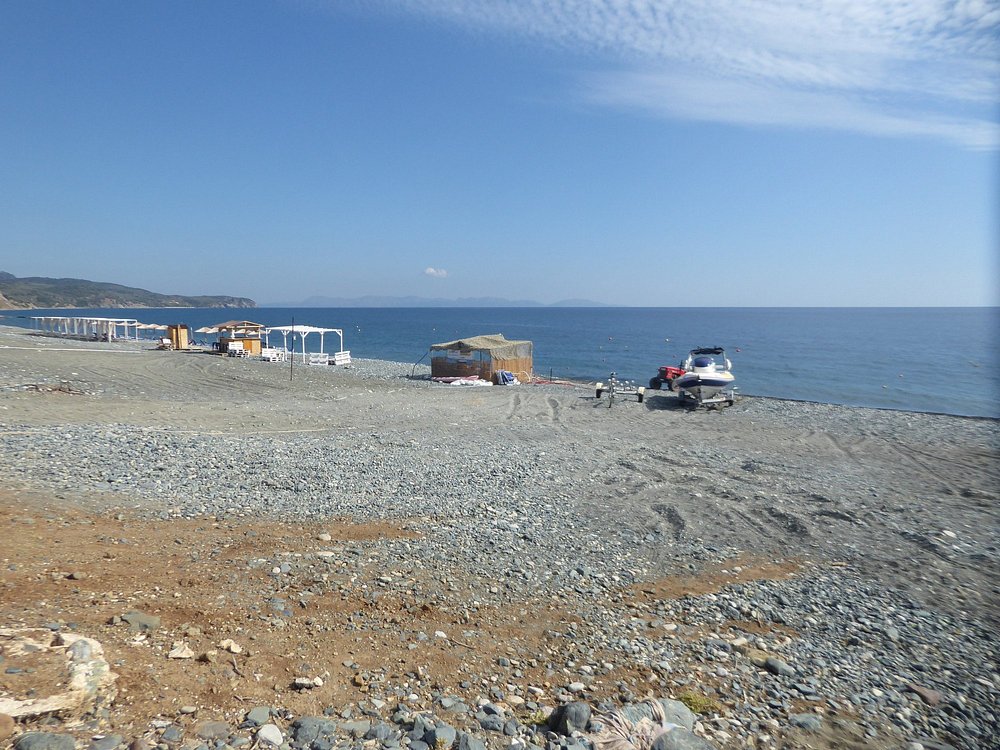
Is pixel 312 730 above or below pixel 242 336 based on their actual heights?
below

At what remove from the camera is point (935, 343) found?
93688mm

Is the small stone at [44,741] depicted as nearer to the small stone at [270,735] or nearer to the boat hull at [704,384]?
the small stone at [270,735]

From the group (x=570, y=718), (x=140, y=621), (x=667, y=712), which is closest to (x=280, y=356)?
(x=140, y=621)

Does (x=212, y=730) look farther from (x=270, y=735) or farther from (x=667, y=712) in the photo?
(x=667, y=712)

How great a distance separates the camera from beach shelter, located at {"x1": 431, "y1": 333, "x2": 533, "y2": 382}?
3659 cm

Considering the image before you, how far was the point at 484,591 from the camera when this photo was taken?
279 inches

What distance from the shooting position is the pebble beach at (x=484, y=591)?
463 centimetres

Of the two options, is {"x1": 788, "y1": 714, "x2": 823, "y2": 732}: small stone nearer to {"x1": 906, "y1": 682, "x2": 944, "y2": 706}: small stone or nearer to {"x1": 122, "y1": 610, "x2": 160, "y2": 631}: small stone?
{"x1": 906, "y1": 682, "x2": 944, "y2": 706}: small stone

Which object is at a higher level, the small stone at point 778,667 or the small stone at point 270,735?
the small stone at point 270,735

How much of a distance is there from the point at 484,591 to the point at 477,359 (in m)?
30.0

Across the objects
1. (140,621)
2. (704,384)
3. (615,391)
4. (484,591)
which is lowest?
(484,591)

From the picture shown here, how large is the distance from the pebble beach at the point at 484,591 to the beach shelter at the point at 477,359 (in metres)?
21.1

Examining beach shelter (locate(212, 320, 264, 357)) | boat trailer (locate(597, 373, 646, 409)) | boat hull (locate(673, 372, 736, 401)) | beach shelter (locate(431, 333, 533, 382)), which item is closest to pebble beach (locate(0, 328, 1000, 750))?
boat hull (locate(673, 372, 736, 401))

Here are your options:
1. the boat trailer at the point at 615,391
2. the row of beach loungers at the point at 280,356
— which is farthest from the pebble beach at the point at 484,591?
the row of beach loungers at the point at 280,356
